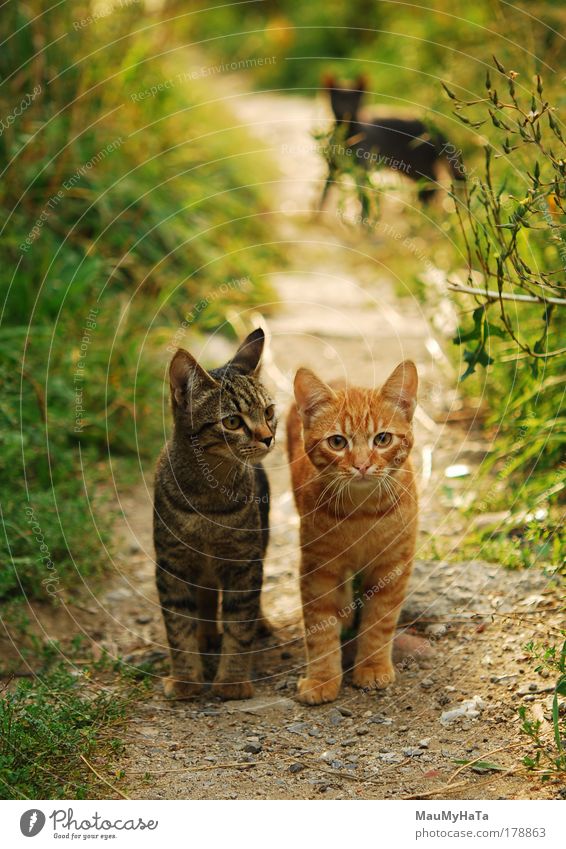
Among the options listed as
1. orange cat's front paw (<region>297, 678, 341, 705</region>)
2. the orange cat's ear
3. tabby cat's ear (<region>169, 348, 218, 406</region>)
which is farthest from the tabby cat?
the orange cat's ear

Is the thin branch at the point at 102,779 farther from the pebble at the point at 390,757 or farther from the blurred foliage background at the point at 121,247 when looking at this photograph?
the blurred foliage background at the point at 121,247

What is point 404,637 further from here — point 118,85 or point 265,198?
point 265,198

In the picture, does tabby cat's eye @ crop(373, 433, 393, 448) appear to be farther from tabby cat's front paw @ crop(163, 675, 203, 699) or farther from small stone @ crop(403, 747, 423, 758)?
tabby cat's front paw @ crop(163, 675, 203, 699)

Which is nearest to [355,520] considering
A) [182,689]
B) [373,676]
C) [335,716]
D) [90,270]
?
[373,676]

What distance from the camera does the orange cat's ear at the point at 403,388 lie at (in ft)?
11.4

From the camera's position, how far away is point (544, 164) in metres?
4.79

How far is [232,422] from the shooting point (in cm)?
347

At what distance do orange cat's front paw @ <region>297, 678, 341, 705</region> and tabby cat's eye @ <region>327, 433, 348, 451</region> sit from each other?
855 mm

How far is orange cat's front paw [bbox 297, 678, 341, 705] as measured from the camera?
347 centimetres

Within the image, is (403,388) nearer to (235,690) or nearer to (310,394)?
(310,394)

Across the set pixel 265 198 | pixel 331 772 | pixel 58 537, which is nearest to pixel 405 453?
pixel 331 772

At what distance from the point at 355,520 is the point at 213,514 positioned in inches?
20.6

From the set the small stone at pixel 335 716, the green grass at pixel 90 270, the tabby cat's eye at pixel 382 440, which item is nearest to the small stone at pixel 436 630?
the small stone at pixel 335 716

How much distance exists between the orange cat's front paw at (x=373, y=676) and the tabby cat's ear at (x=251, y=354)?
120 cm
